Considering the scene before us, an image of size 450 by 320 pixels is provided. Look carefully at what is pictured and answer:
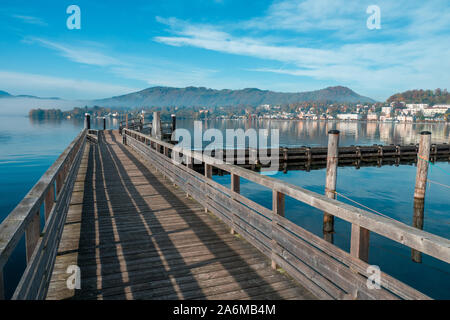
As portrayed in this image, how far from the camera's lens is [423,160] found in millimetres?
14156

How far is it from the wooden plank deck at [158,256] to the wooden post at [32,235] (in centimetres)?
97

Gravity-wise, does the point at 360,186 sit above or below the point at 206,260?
below

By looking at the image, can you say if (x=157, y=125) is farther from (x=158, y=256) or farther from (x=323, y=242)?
(x=323, y=242)

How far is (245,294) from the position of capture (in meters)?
3.57

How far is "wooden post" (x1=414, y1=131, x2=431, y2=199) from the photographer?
14.2 meters

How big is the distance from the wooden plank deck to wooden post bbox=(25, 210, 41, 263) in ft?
3.20

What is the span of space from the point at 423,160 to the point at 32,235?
625 inches

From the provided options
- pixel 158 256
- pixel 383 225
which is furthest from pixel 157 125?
pixel 383 225

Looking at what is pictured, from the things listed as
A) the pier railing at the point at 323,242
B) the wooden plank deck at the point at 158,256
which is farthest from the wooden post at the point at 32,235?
the pier railing at the point at 323,242

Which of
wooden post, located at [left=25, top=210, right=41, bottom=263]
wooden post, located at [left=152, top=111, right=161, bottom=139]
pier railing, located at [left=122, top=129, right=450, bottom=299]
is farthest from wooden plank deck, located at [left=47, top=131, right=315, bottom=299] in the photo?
wooden post, located at [left=152, top=111, right=161, bottom=139]

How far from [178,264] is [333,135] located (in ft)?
35.1

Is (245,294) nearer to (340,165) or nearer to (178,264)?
(178,264)
